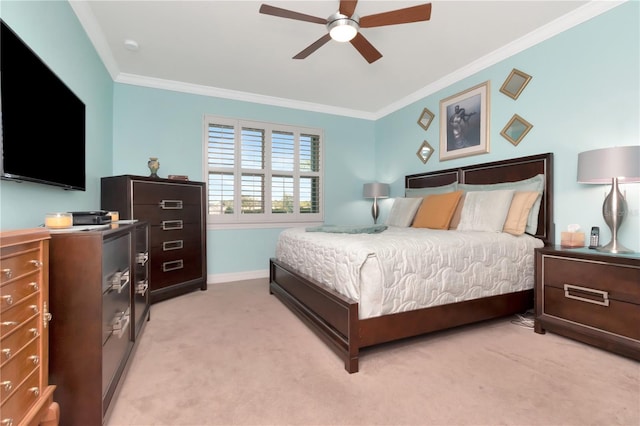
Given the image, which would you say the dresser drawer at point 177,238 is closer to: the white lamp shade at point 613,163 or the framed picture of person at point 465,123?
the framed picture of person at point 465,123

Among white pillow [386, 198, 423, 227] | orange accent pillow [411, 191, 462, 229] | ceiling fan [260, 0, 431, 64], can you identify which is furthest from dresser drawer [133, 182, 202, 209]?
orange accent pillow [411, 191, 462, 229]

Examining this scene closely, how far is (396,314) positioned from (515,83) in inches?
103

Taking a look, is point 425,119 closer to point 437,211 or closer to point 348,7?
point 437,211

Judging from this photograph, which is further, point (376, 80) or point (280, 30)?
point (376, 80)

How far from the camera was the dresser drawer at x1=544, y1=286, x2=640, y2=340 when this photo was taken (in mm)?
1811

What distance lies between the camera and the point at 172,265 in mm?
3141

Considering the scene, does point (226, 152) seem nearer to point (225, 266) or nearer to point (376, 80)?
point (225, 266)

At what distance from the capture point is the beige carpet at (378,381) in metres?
1.35

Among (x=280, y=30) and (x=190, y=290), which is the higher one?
(x=280, y=30)

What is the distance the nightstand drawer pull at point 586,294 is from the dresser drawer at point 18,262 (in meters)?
2.95

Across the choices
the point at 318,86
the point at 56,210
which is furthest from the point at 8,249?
the point at 318,86

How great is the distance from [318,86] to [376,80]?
29.2 inches

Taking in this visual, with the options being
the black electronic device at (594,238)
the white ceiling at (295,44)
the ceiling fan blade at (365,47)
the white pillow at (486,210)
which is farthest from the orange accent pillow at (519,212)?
the ceiling fan blade at (365,47)

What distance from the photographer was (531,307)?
2498 millimetres
